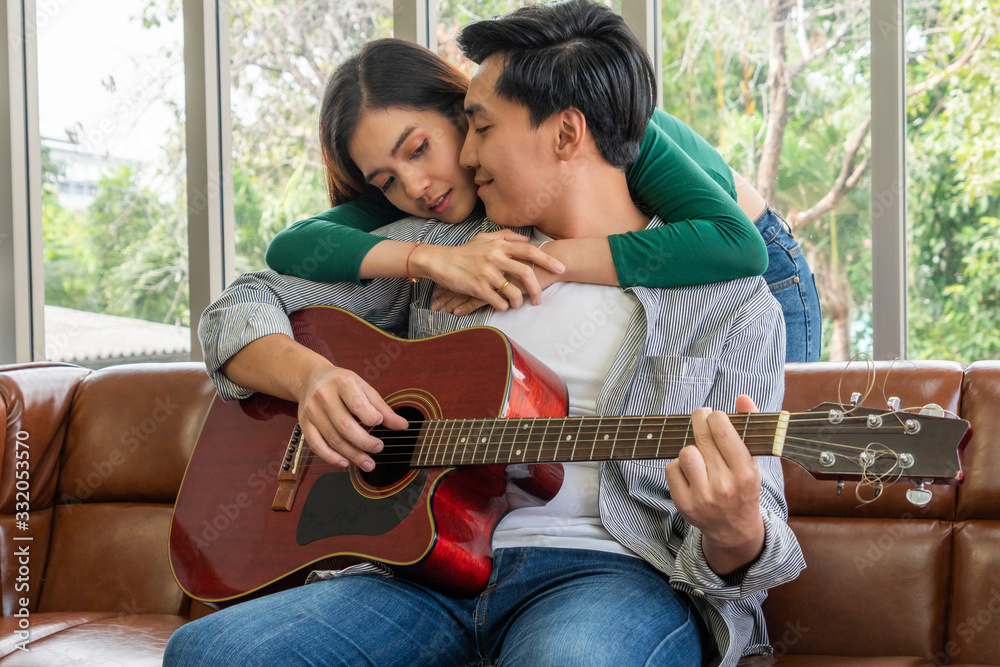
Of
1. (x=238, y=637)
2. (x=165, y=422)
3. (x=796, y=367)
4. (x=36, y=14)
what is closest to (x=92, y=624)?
(x=165, y=422)

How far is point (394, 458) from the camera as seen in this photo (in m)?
1.31

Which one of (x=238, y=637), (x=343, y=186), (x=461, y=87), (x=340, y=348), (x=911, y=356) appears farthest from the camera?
(x=911, y=356)

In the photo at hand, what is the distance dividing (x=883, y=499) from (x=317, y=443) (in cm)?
108

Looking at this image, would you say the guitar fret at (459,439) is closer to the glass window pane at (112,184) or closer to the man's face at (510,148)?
the man's face at (510,148)

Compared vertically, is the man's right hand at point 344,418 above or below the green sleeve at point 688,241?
below

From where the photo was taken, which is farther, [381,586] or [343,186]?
[343,186]

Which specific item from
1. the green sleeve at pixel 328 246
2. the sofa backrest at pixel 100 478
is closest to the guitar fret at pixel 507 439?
the green sleeve at pixel 328 246

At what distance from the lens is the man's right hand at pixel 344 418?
129 centimetres

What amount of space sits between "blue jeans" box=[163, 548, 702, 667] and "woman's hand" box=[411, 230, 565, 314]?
44 cm

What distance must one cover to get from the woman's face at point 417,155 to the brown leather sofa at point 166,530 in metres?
0.79

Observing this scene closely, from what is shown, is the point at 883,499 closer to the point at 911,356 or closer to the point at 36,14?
the point at 911,356

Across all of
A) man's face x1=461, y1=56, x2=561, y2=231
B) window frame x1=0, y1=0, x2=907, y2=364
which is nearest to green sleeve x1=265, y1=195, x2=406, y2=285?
man's face x1=461, y1=56, x2=561, y2=231

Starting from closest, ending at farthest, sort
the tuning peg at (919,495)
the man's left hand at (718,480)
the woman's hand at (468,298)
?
the tuning peg at (919,495)
the man's left hand at (718,480)
the woman's hand at (468,298)

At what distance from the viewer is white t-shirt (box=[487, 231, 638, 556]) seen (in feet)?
4.32
